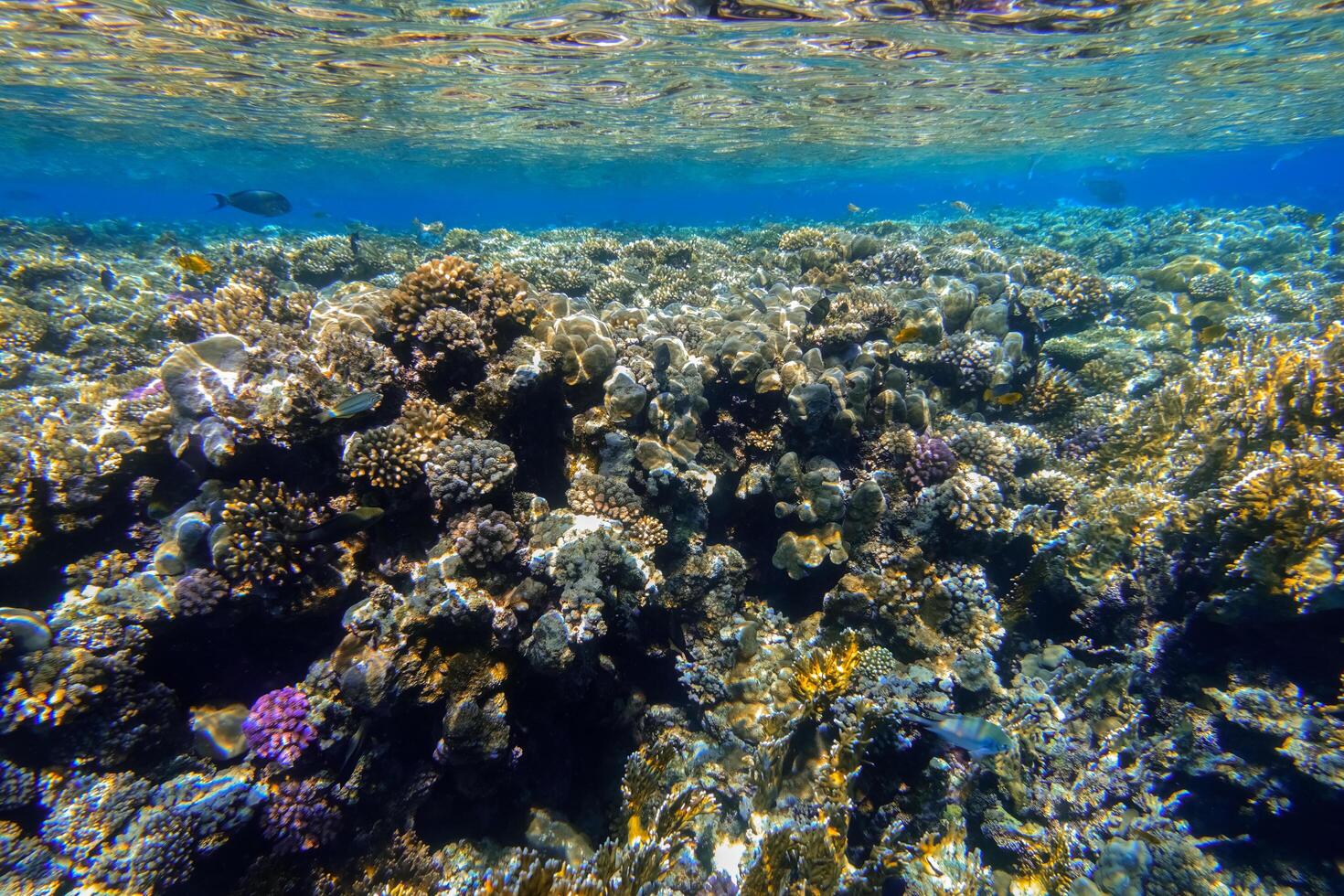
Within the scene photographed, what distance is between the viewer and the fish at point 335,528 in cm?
435

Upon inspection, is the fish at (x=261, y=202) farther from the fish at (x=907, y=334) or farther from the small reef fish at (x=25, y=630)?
the fish at (x=907, y=334)

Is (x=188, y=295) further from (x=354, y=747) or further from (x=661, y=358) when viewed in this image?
(x=354, y=747)

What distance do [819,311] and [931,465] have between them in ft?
9.44

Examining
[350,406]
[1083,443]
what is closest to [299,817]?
[350,406]

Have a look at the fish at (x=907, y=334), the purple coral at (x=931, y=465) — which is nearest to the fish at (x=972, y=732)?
the purple coral at (x=931, y=465)

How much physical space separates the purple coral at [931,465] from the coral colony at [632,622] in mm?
40

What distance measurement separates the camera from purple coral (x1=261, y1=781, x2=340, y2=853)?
3871 mm

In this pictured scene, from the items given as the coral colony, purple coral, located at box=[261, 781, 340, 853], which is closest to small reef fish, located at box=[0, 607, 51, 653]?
the coral colony

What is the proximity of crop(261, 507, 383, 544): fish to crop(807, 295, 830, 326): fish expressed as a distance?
6.24 metres

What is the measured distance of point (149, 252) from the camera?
17.5 meters

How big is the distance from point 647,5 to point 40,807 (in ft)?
54.5

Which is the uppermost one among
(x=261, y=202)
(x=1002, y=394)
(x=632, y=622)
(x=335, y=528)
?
(x=1002, y=394)

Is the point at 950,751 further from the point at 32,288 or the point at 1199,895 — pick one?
the point at 32,288

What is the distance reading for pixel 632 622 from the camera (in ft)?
16.0
